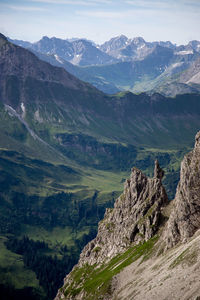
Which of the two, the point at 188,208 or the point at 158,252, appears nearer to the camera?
the point at 188,208

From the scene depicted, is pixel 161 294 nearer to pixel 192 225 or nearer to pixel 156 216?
pixel 192 225

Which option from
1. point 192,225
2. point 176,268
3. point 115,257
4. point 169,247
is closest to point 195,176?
point 192,225

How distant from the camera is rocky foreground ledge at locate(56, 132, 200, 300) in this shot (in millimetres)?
122481

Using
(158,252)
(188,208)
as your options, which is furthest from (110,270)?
(188,208)

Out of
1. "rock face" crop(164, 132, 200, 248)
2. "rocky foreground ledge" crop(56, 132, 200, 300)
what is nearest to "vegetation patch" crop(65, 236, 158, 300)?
"rocky foreground ledge" crop(56, 132, 200, 300)

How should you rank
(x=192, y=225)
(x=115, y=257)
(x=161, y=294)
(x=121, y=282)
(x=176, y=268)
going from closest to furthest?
(x=161, y=294)
(x=176, y=268)
(x=192, y=225)
(x=121, y=282)
(x=115, y=257)

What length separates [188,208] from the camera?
15488 cm

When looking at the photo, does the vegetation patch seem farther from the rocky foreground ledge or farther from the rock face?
the rock face

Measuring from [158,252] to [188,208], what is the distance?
1940 cm

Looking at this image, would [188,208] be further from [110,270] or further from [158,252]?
[110,270]

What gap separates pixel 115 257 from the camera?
639 ft

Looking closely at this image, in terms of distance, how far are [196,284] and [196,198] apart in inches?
1902

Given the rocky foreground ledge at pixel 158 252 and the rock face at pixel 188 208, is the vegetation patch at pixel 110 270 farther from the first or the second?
the rock face at pixel 188 208

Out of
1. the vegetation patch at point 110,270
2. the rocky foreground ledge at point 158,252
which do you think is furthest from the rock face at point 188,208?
the vegetation patch at point 110,270
